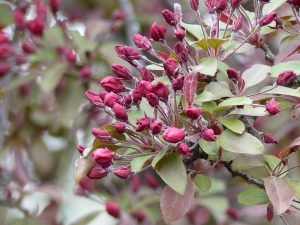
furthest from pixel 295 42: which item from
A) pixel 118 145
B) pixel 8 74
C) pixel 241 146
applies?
pixel 8 74

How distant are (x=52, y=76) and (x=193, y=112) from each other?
115cm

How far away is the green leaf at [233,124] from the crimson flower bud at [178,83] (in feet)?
0.40

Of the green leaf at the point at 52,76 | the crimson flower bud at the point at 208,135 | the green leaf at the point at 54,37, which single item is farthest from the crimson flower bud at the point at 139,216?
the crimson flower bud at the point at 208,135

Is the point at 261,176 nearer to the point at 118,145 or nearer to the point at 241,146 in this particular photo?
the point at 241,146

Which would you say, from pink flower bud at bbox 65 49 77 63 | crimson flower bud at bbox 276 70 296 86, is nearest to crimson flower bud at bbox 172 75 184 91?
crimson flower bud at bbox 276 70 296 86

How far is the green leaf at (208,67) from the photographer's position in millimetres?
1276

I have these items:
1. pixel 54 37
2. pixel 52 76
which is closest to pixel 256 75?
pixel 52 76

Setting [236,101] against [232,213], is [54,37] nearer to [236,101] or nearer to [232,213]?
[232,213]

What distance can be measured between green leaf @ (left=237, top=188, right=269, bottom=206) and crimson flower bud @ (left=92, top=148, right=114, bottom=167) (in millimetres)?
355

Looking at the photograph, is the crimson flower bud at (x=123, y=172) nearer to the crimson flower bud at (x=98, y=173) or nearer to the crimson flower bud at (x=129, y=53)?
the crimson flower bud at (x=98, y=173)

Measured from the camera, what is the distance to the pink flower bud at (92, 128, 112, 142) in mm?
1333

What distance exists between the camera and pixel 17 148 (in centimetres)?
283

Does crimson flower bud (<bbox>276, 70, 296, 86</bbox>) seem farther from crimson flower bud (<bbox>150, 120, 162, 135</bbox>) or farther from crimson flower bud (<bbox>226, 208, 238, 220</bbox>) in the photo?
crimson flower bud (<bbox>226, 208, 238, 220</bbox>)

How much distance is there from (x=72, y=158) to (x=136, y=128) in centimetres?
162
